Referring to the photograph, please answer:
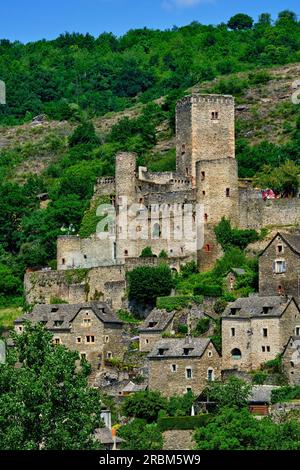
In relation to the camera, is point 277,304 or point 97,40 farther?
point 97,40

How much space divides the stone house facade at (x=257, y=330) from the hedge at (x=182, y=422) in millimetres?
5780

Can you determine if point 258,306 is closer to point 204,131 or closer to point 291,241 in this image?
point 291,241

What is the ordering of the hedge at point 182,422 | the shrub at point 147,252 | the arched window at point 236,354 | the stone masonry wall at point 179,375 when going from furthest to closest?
the shrub at point 147,252 → the arched window at point 236,354 → the stone masonry wall at point 179,375 → the hedge at point 182,422

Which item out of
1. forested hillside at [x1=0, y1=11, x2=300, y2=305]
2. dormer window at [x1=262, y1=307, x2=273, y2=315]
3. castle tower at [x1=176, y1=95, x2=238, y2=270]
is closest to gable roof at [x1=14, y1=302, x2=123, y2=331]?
forested hillside at [x1=0, y1=11, x2=300, y2=305]

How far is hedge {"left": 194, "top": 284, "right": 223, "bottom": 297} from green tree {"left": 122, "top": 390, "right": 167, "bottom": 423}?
8729 millimetres

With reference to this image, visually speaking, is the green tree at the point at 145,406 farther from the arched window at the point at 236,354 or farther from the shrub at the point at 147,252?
the shrub at the point at 147,252

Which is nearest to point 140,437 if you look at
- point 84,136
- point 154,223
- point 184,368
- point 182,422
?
point 182,422

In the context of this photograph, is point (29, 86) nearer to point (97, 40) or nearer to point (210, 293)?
point (97, 40)

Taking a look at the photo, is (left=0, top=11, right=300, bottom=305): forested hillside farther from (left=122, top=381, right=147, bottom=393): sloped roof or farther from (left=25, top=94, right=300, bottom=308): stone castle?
(left=122, top=381, right=147, bottom=393): sloped roof

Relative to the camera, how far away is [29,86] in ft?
468

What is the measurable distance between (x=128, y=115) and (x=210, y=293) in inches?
2046

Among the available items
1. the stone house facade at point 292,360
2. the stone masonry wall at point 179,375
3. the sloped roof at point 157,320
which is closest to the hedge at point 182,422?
the stone masonry wall at point 179,375

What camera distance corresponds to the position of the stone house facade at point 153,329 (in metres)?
71.9
